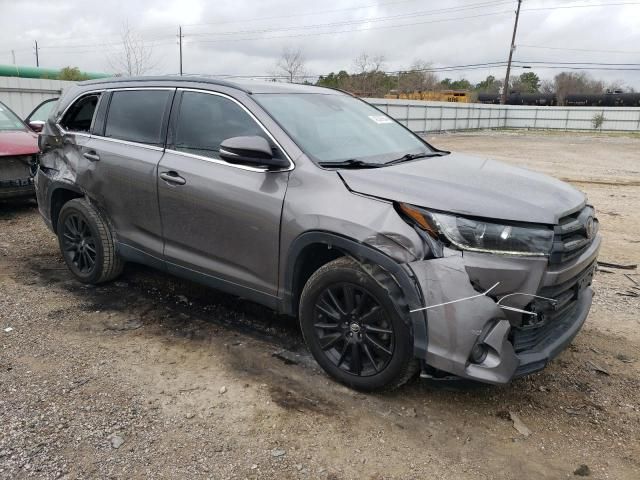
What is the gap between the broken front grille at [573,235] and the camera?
8.83ft

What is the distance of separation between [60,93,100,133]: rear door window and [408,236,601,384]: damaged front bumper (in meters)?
3.39

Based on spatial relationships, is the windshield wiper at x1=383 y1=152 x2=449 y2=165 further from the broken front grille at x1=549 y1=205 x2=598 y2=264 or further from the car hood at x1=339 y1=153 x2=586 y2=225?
the broken front grille at x1=549 y1=205 x2=598 y2=264

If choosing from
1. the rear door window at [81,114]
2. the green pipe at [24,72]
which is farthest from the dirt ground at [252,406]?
the green pipe at [24,72]

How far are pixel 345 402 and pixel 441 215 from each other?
1234mm

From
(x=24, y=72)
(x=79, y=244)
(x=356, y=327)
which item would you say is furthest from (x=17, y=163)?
(x=24, y=72)

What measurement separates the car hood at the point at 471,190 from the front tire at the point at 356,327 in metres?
0.45

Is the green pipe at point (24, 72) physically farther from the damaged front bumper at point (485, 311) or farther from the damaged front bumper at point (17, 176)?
the damaged front bumper at point (485, 311)

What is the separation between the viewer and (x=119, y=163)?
417cm

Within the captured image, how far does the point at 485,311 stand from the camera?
8.54 feet

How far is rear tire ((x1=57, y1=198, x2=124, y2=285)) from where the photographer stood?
14.7 ft

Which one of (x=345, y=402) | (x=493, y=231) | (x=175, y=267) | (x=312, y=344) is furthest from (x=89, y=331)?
(x=493, y=231)

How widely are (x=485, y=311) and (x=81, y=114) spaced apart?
395 centimetres

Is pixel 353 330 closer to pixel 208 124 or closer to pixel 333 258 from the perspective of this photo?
pixel 333 258

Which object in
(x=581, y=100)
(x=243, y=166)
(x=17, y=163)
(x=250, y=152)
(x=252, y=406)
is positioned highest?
(x=581, y=100)
